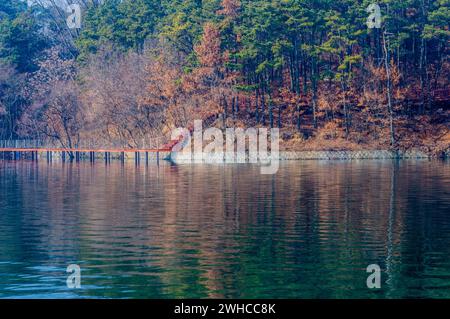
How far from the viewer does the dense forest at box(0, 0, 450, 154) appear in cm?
6888

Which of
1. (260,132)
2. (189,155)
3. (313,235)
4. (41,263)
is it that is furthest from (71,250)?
(260,132)

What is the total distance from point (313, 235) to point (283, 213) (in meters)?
5.23

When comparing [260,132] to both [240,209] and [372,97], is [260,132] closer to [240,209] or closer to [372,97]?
[372,97]

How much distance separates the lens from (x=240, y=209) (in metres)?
29.5

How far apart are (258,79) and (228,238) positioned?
52.0m
